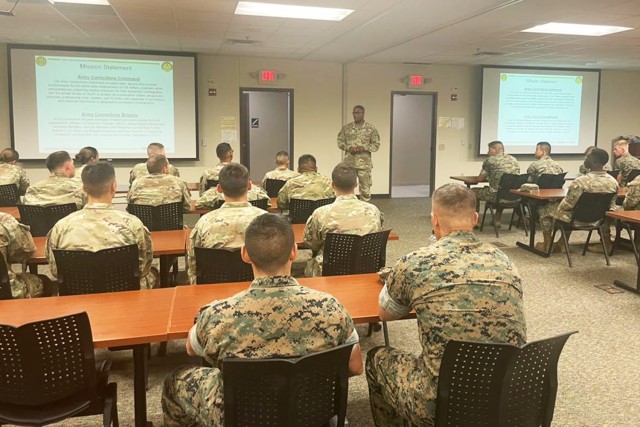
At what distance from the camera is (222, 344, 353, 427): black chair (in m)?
1.57

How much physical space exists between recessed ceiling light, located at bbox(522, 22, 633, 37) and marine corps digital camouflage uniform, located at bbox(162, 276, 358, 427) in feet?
19.8

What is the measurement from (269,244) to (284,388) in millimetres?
452

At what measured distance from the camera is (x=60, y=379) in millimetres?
1898

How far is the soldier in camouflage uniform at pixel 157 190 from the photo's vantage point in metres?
4.80

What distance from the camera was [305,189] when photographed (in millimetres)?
5133

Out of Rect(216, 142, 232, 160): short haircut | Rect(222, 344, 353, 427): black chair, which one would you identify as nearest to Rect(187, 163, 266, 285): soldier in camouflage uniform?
Rect(222, 344, 353, 427): black chair

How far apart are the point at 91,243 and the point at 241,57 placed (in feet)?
23.4

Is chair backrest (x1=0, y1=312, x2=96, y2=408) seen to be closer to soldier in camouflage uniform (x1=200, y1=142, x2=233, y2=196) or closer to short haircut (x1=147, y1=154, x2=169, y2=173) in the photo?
short haircut (x1=147, y1=154, x2=169, y2=173)

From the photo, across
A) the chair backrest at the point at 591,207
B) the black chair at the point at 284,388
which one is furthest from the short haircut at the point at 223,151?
the black chair at the point at 284,388

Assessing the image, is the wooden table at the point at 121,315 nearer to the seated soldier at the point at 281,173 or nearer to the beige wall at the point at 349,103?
the seated soldier at the point at 281,173

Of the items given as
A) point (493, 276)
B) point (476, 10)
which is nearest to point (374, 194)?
point (476, 10)

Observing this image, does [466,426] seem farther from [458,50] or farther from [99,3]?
[458,50]

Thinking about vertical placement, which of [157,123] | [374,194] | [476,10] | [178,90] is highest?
[476,10]

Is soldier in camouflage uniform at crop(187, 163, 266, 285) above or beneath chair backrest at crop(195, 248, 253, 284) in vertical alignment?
above
